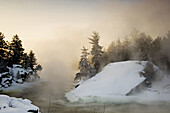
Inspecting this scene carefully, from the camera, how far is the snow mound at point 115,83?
1925 cm

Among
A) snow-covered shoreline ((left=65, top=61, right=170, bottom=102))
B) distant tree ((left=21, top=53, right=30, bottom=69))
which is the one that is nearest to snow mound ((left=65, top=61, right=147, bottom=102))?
snow-covered shoreline ((left=65, top=61, right=170, bottom=102))

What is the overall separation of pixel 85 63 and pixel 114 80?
9.94m

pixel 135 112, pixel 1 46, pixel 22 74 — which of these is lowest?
pixel 135 112

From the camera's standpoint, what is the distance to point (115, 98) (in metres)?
18.0

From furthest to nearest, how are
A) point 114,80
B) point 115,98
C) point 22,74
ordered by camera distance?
point 22,74 → point 114,80 → point 115,98

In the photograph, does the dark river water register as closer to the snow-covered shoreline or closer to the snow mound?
the snow-covered shoreline

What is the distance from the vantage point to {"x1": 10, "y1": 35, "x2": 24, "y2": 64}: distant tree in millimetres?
42562

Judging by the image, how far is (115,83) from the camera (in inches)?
827

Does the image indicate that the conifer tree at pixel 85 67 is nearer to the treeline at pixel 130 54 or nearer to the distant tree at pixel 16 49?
the treeline at pixel 130 54

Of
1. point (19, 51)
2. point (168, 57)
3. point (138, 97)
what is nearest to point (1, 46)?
point (19, 51)

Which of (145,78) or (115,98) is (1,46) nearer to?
(115,98)

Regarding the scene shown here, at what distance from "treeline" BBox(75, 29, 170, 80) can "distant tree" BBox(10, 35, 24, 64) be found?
23.3m

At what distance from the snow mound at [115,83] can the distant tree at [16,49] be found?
93.7 feet

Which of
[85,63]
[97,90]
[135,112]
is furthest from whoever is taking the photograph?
[85,63]
